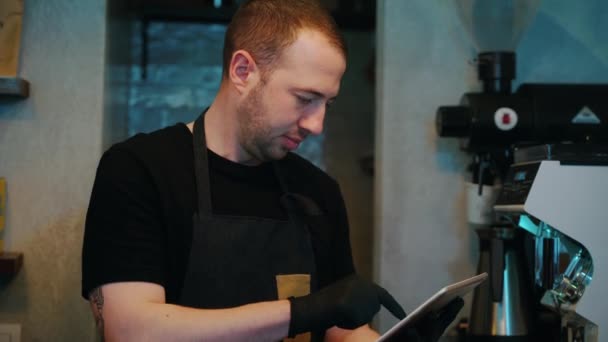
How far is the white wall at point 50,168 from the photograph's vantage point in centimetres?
211

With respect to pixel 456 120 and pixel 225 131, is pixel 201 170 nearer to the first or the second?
pixel 225 131

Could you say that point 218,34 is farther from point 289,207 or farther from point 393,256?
point 289,207

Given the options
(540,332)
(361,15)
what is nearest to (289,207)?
(540,332)

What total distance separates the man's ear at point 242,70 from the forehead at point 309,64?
0.06m

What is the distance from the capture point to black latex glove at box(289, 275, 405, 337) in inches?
51.8

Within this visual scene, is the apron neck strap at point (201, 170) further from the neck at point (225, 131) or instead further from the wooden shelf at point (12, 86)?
the wooden shelf at point (12, 86)

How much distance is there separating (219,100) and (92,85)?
0.68 metres

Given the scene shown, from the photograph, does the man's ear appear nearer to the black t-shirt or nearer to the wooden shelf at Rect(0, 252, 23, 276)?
the black t-shirt

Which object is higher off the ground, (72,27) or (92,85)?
(72,27)

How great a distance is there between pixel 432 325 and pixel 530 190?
1.70ft

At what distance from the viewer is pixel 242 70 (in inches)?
60.6

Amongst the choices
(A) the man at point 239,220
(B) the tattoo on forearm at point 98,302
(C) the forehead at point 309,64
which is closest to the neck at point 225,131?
(A) the man at point 239,220

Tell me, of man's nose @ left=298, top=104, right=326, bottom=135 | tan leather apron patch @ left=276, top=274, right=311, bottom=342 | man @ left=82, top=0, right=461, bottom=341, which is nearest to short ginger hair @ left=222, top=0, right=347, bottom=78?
man @ left=82, top=0, right=461, bottom=341

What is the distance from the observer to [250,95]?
5.00 ft
